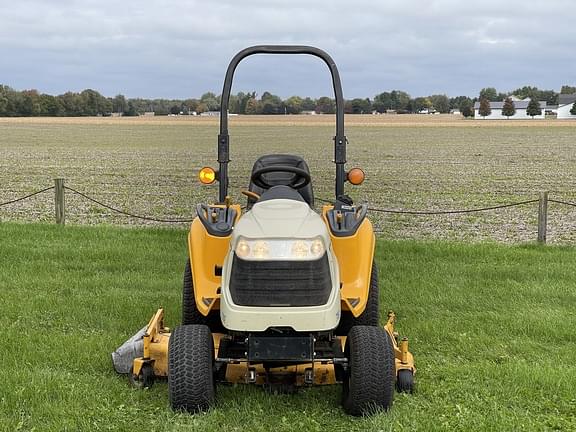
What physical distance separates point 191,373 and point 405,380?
1418 mm

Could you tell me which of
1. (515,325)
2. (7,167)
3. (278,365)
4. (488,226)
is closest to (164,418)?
(278,365)

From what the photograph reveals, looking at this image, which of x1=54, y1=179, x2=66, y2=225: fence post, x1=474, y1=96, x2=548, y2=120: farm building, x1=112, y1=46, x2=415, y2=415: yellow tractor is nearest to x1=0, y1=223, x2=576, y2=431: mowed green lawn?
x1=112, y1=46, x2=415, y2=415: yellow tractor

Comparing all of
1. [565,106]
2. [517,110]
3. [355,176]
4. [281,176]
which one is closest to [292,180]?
[281,176]

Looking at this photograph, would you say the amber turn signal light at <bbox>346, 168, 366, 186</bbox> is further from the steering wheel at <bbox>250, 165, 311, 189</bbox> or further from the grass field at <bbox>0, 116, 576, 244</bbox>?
the grass field at <bbox>0, 116, 576, 244</bbox>

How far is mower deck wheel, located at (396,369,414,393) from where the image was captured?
4488mm

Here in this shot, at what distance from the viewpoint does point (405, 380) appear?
4496 millimetres

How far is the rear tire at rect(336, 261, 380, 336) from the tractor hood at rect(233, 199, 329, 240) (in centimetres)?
82

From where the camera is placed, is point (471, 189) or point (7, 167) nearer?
point (471, 189)

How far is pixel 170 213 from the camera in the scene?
1470 centimetres

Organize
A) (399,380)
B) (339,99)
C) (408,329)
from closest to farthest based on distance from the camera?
(399,380)
(339,99)
(408,329)

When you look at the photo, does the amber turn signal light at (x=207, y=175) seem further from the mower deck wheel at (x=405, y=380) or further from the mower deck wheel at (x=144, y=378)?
the mower deck wheel at (x=405, y=380)

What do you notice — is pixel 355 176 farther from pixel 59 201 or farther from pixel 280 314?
pixel 59 201

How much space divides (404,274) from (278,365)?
4.32 m

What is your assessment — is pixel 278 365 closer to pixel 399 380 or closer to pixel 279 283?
pixel 279 283
